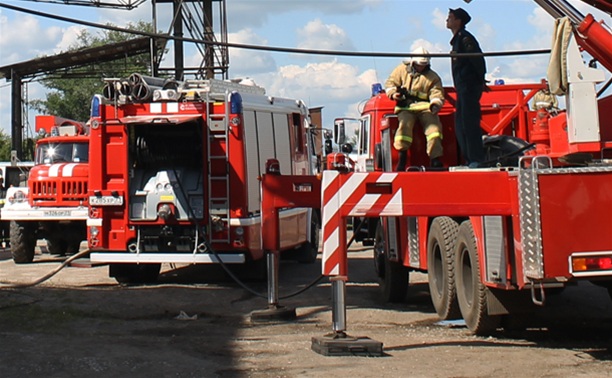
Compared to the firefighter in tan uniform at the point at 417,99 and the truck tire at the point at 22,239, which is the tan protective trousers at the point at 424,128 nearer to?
the firefighter in tan uniform at the point at 417,99

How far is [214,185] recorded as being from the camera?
13945 mm

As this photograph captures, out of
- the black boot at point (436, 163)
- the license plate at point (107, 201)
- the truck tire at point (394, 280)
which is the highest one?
the black boot at point (436, 163)

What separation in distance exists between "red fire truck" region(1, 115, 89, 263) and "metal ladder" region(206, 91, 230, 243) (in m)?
4.69

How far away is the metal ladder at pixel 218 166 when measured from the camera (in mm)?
13914

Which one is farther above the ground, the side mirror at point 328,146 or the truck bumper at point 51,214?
the side mirror at point 328,146

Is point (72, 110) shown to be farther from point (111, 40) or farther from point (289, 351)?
point (289, 351)

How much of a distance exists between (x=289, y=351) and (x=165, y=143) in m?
6.53

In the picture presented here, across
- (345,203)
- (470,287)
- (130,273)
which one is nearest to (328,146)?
(130,273)

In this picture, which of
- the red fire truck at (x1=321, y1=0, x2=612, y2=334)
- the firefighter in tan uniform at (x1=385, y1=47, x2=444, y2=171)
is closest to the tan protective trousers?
the firefighter in tan uniform at (x1=385, y1=47, x2=444, y2=171)

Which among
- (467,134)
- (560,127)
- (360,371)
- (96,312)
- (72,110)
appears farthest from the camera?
(72,110)

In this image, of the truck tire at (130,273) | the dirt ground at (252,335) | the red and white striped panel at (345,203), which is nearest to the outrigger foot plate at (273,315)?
the dirt ground at (252,335)

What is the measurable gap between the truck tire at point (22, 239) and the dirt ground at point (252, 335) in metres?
3.99

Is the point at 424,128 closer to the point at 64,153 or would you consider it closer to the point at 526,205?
the point at 526,205

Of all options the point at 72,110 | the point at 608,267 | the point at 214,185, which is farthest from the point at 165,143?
the point at 72,110
